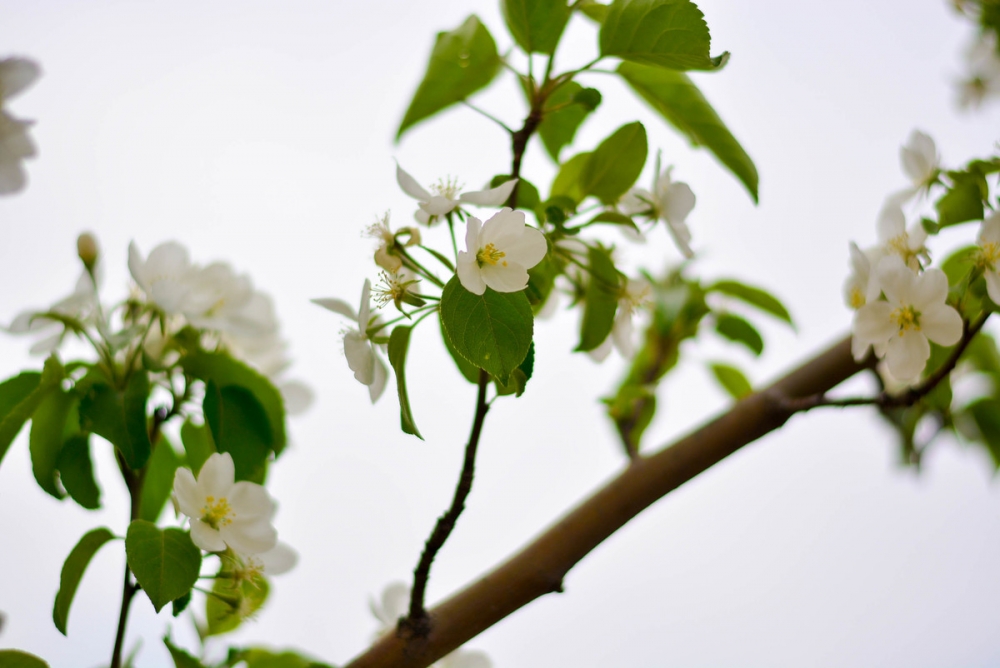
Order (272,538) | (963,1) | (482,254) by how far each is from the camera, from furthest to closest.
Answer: (963,1), (272,538), (482,254)

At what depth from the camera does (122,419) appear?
65cm

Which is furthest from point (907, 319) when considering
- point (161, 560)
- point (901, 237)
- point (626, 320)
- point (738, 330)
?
point (161, 560)

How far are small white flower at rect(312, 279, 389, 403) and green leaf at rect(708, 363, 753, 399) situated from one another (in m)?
0.61

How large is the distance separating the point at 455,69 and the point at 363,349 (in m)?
0.28

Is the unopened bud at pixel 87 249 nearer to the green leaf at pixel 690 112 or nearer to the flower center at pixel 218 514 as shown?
the flower center at pixel 218 514

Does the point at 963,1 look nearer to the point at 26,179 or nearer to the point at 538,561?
the point at 538,561

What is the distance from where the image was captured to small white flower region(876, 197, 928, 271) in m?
0.71

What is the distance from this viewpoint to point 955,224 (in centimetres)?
71

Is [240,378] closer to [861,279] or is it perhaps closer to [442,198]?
[442,198]

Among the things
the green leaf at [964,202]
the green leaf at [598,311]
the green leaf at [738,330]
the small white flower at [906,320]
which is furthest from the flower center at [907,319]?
the green leaf at [738,330]

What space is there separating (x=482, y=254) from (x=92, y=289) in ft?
1.37

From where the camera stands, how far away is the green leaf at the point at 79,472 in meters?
0.67

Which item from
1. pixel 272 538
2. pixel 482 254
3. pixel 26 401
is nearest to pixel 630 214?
pixel 482 254

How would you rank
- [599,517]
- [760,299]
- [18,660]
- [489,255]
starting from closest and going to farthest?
[489,255] → [18,660] → [599,517] → [760,299]
